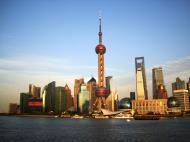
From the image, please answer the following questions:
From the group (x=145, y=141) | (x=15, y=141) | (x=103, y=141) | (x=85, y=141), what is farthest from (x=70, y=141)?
(x=145, y=141)

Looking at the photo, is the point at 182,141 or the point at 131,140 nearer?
the point at 182,141

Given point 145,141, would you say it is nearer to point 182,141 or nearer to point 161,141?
point 161,141

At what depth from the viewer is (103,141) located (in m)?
89.4

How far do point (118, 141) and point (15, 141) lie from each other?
31.7 meters

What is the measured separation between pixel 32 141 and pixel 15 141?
17.0 ft

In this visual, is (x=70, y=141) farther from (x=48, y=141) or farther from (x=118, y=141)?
(x=118, y=141)

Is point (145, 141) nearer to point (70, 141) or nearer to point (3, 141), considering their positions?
point (70, 141)

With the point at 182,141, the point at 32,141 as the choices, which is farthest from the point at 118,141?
the point at 32,141

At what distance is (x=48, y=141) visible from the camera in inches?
3511

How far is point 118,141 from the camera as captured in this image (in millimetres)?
90688

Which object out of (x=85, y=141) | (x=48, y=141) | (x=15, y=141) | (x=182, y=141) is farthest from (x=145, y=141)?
(x=15, y=141)

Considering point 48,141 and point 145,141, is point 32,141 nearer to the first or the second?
point 48,141

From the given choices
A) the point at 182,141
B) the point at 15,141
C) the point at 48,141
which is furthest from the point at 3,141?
the point at 182,141

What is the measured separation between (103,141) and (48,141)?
16770 millimetres
